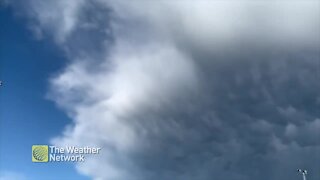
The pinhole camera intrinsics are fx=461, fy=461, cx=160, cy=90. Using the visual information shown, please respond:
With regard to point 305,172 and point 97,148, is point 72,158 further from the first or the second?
point 305,172

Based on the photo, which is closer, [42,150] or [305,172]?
[42,150]

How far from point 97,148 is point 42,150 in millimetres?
13173

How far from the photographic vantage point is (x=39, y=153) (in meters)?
111

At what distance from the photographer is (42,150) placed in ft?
365

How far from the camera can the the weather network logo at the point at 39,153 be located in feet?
361

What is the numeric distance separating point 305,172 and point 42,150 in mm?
110488

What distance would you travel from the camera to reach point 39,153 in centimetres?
11075

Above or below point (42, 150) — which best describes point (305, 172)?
above

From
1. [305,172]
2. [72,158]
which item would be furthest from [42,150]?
[305,172]

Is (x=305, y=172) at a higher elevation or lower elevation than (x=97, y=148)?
higher

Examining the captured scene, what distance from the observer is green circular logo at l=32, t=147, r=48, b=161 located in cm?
11006

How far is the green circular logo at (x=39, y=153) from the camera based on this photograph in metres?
110

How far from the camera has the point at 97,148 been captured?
372 ft

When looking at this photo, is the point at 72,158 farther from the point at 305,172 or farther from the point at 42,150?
the point at 305,172
